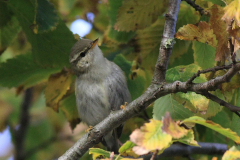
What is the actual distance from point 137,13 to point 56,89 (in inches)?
42.7

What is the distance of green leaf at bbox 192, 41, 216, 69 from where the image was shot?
2494mm

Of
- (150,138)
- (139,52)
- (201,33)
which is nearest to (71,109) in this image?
(139,52)

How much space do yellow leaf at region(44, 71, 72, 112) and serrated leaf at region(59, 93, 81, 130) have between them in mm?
316

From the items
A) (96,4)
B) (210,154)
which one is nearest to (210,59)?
(210,154)

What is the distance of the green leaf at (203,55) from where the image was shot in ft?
8.18

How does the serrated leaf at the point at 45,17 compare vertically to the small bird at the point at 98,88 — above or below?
above

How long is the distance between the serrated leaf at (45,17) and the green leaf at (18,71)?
724mm

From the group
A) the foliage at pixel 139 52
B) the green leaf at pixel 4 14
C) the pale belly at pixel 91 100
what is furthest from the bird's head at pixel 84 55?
the green leaf at pixel 4 14

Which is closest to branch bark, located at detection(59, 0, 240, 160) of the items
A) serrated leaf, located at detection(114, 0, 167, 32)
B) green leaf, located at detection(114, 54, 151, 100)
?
Answer: serrated leaf, located at detection(114, 0, 167, 32)

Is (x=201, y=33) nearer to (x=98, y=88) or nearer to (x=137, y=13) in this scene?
(x=137, y=13)

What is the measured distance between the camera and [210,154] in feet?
11.3

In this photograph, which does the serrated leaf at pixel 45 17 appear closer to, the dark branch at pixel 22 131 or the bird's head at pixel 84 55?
the bird's head at pixel 84 55

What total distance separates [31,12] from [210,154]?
7.95ft

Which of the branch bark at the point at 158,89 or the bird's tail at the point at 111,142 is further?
the bird's tail at the point at 111,142
